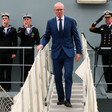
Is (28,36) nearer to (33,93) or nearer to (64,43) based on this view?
(64,43)

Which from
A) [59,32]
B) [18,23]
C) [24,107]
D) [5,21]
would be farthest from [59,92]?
[18,23]

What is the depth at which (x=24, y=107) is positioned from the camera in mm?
2762

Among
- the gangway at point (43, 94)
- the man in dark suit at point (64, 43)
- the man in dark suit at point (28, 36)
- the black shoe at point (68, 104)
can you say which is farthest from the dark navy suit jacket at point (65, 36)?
the man in dark suit at point (28, 36)

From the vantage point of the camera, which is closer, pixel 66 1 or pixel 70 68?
pixel 70 68

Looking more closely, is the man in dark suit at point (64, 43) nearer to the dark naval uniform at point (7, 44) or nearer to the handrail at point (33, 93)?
the handrail at point (33, 93)

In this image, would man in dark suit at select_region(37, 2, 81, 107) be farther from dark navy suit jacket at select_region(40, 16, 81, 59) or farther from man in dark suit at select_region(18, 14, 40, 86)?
man in dark suit at select_region(18, 14, 40, 86)

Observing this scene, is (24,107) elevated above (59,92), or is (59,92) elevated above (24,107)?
(24,107)

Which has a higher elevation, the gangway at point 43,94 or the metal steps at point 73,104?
the gangway at point 43,94

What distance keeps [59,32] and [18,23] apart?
120 inches

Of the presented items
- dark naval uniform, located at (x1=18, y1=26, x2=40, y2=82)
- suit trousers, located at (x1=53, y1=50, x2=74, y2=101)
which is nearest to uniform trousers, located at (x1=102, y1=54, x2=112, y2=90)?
dark naval uniform, located at (x1=18, y1=26, x2=40, y2=82)

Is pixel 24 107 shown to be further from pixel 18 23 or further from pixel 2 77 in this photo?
pixel 18 23

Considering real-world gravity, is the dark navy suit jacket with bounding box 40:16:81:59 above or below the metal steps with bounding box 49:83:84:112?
above

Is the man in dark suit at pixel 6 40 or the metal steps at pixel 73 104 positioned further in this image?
the man in dark suit at pixel 6 40

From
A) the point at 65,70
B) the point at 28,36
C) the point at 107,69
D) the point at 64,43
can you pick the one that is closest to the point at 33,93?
the point at 65,70
